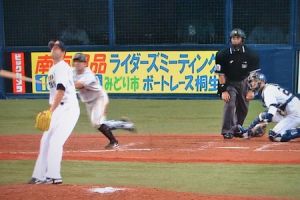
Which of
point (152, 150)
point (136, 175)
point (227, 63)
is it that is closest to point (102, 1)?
point (227, 63)

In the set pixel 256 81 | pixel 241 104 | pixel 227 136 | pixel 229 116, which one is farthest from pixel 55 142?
pixel 241 104

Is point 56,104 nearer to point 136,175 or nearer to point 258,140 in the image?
point 136,175

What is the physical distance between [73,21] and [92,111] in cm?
947

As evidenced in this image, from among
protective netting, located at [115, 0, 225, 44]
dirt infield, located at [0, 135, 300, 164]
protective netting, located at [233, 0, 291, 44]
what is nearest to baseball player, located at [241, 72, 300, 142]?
dirt infield, located at [0, 135, 300, 164]

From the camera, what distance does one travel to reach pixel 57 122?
25.1 ft

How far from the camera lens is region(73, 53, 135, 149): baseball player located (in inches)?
410

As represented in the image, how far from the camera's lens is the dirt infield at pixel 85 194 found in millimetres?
6680

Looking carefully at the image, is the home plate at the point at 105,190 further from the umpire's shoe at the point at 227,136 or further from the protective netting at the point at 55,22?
the protective netting at the point at 55,22

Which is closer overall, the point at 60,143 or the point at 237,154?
the point at 60,143

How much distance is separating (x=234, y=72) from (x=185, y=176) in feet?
13.3

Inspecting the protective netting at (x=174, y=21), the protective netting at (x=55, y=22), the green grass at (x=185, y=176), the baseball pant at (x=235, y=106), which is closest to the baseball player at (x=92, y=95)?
the green grass at (x=185, y=176)

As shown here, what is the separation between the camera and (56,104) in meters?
7.49

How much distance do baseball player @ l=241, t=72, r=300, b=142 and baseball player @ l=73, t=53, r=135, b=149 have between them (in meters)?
2.64

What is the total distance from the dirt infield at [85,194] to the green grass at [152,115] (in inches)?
232
